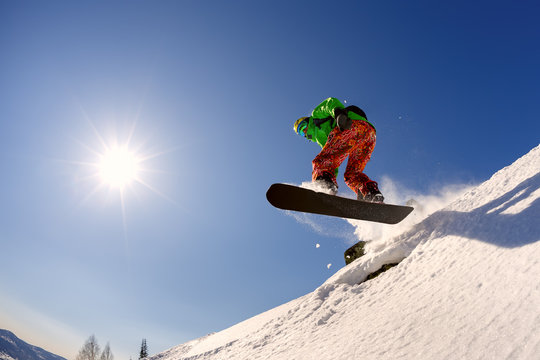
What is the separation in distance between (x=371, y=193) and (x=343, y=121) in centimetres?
107

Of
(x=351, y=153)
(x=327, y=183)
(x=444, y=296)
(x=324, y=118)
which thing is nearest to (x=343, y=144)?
(x=351, y=153)

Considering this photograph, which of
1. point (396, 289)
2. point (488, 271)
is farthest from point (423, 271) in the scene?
point (488, 271)

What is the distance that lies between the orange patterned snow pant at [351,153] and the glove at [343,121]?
0.16 meters

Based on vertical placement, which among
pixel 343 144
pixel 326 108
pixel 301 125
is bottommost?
pixel 343 144

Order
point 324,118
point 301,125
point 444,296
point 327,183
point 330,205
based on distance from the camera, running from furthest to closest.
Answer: point 301,125, point 324,118, point 327,183, point 330,205, point 444,296

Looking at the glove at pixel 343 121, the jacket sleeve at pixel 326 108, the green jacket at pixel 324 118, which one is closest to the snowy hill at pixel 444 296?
the glove at pixel 343 121

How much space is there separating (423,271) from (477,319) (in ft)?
3.02

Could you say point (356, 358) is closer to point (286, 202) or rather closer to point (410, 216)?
point (286, 202)

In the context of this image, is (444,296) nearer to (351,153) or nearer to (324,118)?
(351,153)

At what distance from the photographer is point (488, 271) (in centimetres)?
192

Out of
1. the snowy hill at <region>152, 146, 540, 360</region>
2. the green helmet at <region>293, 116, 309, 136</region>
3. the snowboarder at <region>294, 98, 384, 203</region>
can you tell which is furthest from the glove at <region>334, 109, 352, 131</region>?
the snowy hill at <region>152, 146, 540, 360</region>

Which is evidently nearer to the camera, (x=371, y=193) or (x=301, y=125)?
(x=371, y=193)

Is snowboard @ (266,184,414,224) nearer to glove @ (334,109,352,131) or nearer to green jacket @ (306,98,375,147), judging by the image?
glove @ (334,109,352,131)

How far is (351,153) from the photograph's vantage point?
440 cm
